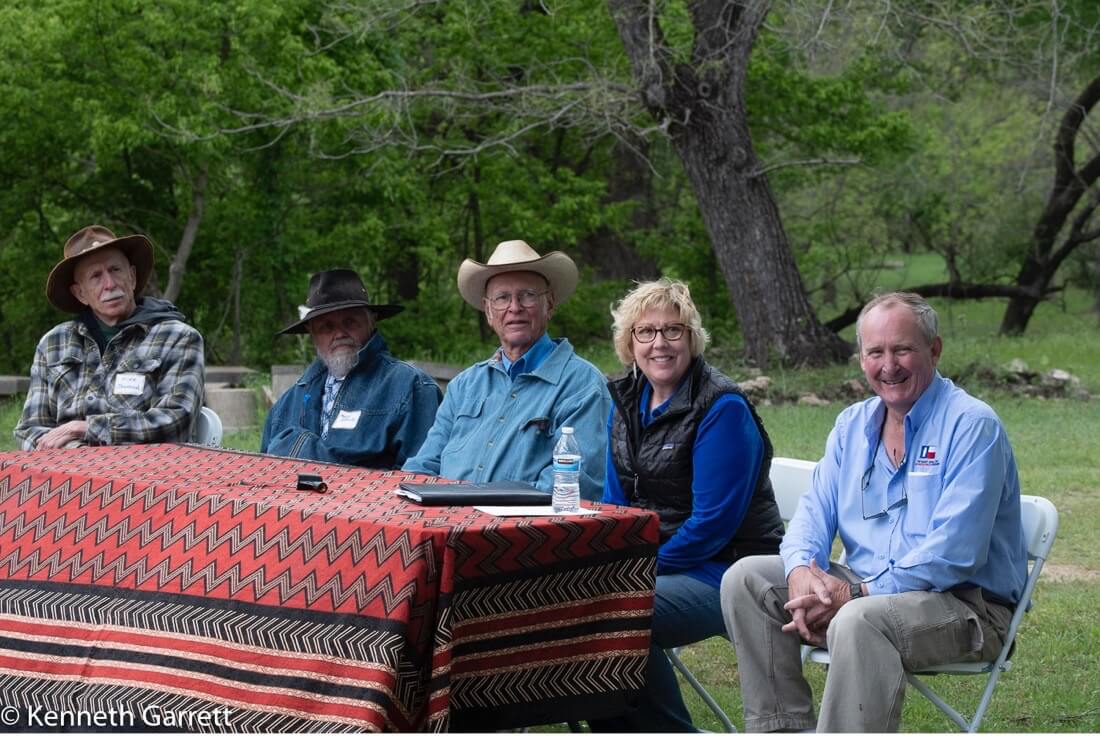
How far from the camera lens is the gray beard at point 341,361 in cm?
546

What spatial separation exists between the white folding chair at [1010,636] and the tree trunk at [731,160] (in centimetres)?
1057

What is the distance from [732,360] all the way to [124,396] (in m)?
10.8

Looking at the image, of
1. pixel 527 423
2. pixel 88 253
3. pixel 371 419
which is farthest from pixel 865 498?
pixel 88 253

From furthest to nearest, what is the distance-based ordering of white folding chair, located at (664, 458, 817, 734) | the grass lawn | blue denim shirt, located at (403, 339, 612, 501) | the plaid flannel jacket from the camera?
1. the plaid flannel jacket
2. the grass lawn
3. white folding chair, located at (664, 458, 817, 734)
4. blue denim shirt, located at (403, 339, 612, 501)

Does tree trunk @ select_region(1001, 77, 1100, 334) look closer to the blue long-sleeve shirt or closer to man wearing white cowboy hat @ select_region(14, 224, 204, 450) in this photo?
man wearing white cowboy hat @ select_region(14, 224, 204, 450)

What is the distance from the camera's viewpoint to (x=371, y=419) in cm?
534

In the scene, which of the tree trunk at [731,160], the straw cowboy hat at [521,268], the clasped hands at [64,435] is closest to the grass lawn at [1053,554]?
the tree trunk at [731,160]

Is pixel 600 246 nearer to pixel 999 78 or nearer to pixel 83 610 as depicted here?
pixel 999 78

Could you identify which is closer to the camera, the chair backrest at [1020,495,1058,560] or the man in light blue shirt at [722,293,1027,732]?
the man in light blue shirt at [722,293,1027,732]

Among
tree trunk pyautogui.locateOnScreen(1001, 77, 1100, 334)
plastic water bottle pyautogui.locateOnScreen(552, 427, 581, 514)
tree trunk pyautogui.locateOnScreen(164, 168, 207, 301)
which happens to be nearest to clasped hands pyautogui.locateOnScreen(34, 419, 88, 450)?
A: plastic water bottle pyautogui.locateOnScreen(552, 427, 581, 514)

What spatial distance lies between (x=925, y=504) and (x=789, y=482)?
0.96 m

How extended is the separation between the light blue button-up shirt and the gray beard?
Answer: 2.09 m

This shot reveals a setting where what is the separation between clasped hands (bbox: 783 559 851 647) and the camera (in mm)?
3744

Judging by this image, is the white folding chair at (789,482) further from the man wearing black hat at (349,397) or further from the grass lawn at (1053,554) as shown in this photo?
the man wearing black hat at (349,397)
